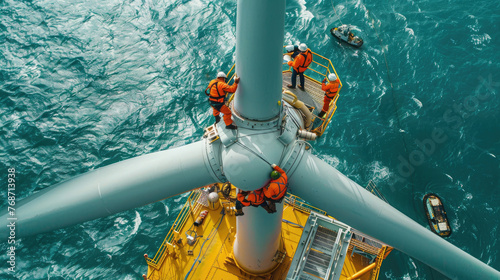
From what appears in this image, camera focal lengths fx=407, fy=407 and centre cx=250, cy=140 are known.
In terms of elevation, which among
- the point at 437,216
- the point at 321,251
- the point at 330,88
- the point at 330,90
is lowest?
the point at 437,216

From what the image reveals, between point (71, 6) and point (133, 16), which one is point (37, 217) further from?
point (71, 6)

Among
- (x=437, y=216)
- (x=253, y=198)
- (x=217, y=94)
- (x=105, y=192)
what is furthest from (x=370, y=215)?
(x=437, y=216)

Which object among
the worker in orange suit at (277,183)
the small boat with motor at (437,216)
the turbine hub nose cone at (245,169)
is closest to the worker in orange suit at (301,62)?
the turbine hub nose cone at (245,169)

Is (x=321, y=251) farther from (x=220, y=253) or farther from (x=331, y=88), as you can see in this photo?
(x=331, y=88)

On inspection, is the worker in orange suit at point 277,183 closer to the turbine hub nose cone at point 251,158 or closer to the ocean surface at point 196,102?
the turbine hub nose cone at point 251,158

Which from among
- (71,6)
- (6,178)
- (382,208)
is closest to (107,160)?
(6,178)

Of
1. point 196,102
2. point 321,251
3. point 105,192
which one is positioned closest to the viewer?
point 105,192

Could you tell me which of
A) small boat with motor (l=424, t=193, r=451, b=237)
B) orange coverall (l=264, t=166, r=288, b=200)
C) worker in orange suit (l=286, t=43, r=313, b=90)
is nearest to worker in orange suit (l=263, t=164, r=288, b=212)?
orange coverall (l=264, t=166, r=288, b=200)

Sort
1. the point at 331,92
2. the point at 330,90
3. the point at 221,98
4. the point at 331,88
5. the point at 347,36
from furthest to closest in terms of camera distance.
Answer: the point at 347,36
the point at 331,92
the point at 330,90
the point at 331,88
the point at 221,98

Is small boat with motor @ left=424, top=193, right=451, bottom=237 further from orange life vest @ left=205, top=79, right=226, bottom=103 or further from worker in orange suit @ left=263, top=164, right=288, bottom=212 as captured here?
orange life vest @ left=205, top=79, right=226, bottom=103
